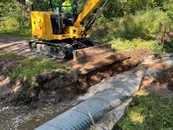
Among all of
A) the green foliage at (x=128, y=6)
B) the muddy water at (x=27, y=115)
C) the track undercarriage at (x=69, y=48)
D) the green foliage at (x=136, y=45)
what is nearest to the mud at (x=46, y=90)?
the muddy water at (x=27, y=115)

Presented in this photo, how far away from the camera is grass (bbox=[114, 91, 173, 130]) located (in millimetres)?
5312

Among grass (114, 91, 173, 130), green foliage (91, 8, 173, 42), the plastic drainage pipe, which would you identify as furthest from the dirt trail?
green foliage (91, 8, 173, 42)

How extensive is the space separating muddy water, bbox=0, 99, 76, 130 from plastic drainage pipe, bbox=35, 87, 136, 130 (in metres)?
1.23

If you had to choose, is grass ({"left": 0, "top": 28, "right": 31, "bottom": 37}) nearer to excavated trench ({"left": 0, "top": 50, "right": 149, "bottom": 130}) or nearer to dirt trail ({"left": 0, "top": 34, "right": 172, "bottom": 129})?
dirt trail ({"left": 0, "top": 34, "right": 172, "bottom": 129})

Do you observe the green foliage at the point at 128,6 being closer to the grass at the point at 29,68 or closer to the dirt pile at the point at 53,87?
the dirt pile at the point at 53,87

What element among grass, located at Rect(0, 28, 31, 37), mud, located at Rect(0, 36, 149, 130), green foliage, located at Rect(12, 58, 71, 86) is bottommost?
mud, located at Rect(0, 36, 149, 130)

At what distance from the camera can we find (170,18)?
48.9 feet

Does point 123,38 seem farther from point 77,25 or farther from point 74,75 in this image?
point 74,75

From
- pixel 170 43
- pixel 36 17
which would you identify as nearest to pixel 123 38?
pixel 170 43

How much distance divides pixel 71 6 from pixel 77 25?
745mm

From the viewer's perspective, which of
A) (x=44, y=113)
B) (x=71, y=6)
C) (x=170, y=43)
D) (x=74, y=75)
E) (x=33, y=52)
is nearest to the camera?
(x=44, y=113)

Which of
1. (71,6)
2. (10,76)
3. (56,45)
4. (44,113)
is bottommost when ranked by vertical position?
(44,113)

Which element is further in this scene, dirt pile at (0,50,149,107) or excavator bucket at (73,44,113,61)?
excavator bucket at (73,44,113,61)

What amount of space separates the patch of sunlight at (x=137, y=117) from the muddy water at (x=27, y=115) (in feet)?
8.95
